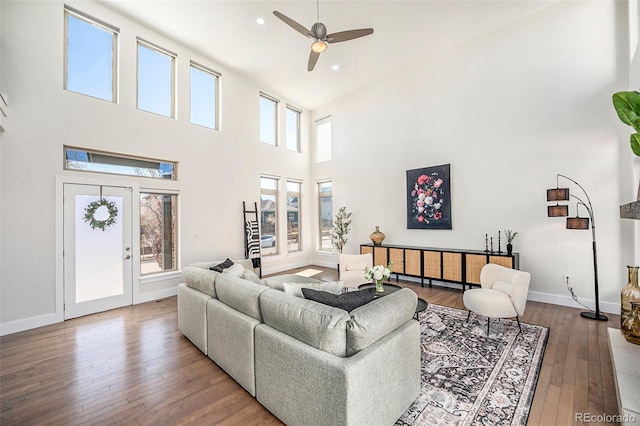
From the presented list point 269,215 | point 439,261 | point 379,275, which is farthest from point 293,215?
point 379,275

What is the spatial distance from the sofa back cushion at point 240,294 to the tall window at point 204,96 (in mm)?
4395

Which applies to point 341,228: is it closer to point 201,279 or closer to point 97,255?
point 201,279

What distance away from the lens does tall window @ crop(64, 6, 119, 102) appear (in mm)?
4188

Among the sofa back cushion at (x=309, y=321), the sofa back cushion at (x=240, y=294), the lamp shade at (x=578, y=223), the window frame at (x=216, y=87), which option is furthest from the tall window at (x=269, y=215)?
the lamp shade at (x=578, y=223)

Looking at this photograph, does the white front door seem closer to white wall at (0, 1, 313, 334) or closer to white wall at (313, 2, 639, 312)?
white wall at (0, 1, 313, 334)

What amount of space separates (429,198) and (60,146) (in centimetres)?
660

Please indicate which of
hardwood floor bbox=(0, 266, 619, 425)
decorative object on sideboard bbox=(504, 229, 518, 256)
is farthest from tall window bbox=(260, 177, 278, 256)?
decorative object on sideboard bbox=(504, 229, 518, 256)

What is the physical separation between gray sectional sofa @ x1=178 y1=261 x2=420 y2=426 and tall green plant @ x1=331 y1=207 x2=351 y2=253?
4877 mm

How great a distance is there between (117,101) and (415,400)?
19.8 ft

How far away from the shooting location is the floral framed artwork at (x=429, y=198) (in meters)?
5.43

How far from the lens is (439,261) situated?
5180 mm

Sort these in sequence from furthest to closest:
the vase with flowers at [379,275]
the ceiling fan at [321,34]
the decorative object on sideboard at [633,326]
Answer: the ceiling fan at [321,34] → the vase with flowers at [379,275] → the decorative object on sideboard at [633,326]

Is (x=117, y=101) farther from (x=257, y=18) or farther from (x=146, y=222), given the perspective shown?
(x=257, y=18)

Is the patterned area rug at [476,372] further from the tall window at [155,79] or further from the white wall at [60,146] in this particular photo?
the tall window at [155,79]
